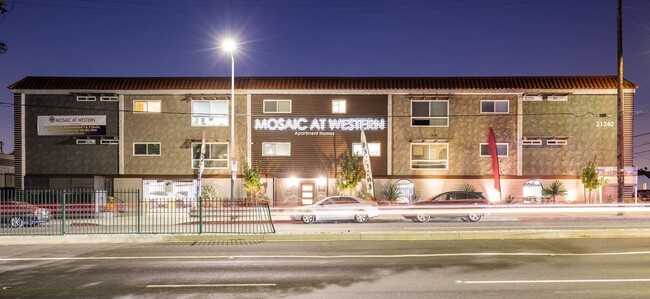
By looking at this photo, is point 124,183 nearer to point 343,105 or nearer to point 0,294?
point 343,105


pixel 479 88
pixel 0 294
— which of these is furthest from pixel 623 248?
pixel 479 88

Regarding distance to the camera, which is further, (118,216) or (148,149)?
(148,149)

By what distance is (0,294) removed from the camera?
10.7 m

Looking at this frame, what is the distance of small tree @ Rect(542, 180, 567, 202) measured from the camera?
37.4 meters

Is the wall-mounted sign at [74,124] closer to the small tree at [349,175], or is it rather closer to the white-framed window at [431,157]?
the small tree at [349,175]

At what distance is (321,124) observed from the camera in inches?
1531

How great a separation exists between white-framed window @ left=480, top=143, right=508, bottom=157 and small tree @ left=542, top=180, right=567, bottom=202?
365 cm

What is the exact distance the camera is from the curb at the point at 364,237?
746 inches

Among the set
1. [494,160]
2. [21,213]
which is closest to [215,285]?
[21,213]

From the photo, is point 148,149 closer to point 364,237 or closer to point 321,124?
point 321,124

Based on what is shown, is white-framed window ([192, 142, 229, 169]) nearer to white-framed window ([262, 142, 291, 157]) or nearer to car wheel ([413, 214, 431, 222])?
white-framed window ([262, 142, 291, 157])

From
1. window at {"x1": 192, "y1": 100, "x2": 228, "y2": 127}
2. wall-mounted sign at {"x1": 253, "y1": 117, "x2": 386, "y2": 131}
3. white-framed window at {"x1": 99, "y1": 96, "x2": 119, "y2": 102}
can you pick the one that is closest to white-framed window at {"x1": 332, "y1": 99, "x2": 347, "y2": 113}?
wall-mounted sign at {"x1": 253, "y1": 117, "x2": 386, "y2": 131}

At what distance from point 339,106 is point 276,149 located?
5435mm

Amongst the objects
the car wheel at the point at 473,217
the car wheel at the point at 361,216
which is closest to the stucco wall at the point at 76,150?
the car wheel at the point at 361,216
